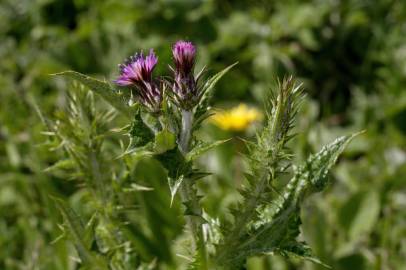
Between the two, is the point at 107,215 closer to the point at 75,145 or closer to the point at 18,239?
the point at 75,145

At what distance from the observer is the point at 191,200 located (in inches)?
64.7

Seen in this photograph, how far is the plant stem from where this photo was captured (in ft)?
5.18

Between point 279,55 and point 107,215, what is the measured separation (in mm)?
3192

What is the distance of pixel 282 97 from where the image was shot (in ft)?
5.12

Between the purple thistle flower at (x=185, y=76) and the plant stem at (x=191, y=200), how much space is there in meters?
0.04

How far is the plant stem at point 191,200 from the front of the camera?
1580 mm

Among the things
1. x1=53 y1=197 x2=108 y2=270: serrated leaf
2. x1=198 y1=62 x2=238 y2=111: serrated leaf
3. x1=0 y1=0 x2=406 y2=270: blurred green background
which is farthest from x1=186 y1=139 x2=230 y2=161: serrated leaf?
x1=0 y1=0 x2=406 y2=270: blurred green background

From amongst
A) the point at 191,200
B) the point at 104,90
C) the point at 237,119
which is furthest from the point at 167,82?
the point at 237,119

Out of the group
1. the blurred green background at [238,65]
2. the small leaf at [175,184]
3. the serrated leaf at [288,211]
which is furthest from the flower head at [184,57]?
the blurred green background at [238,65]

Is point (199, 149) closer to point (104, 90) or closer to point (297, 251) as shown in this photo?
point (104, 90)

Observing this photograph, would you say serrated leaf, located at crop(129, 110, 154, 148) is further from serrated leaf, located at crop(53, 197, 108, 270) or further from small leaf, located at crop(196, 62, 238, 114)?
serrated leaf, located at crop(53, 197, 108, 270)

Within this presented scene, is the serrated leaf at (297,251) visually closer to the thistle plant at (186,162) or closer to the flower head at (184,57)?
the thistle plant at (186,162)

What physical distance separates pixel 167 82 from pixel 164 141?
0.14 m

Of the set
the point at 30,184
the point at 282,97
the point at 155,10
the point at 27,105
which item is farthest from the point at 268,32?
the point at 282,97
